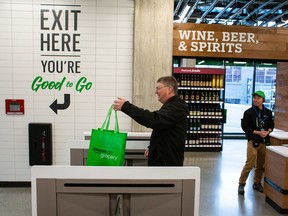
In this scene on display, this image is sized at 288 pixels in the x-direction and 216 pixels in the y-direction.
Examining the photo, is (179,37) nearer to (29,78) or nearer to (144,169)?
(29,78)

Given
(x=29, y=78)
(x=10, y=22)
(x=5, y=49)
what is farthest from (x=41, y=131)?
(x=10, y=22)

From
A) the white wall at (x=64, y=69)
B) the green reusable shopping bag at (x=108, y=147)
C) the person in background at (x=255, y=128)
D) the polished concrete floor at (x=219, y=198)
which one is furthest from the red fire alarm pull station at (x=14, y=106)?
the person in background at (x=255, y=128)

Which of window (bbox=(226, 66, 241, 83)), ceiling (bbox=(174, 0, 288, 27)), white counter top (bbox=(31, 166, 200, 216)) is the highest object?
ceiling (bbox=(174, 0, 288, 27))

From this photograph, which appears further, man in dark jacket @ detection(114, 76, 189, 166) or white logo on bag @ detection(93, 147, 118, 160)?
man in dark jacket @ detection(114, 76, 189, 166)

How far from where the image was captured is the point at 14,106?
452 cm

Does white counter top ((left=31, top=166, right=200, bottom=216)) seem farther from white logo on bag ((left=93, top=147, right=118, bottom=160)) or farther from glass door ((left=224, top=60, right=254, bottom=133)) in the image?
glass door ((left=224, top=60, right=254, bottom=133))

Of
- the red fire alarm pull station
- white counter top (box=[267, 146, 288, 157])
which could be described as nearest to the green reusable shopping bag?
white counter top (box=[267, 146, 288, 157])

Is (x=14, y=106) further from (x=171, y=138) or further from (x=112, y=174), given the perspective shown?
(x=112, y=174)

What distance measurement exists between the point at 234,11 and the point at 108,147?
767 centimetres

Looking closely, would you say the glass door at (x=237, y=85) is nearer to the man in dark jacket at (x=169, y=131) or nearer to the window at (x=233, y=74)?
the window at (x=233, y=74)

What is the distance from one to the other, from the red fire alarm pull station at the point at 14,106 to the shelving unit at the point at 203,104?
4.57 m

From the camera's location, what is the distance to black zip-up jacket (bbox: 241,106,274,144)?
4637 millimetres

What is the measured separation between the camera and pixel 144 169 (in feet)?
3.91

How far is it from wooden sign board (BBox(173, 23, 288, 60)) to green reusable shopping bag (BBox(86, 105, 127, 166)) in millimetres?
4328
